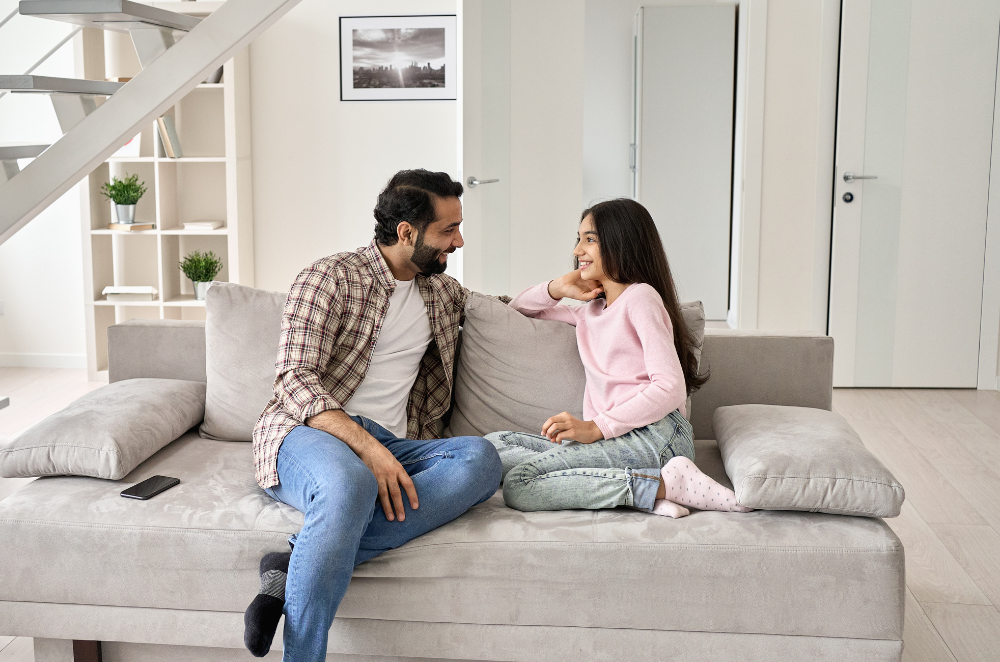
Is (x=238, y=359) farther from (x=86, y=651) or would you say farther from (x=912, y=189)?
(x=912, y=189)

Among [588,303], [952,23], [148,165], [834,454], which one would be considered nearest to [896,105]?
[952,23]

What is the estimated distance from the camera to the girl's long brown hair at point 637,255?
2164mm

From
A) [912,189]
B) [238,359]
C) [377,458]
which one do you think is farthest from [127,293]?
[912,189]

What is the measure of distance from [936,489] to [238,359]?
7.67 ft

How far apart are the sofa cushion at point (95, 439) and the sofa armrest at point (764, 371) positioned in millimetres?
1358

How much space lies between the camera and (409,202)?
2184mm

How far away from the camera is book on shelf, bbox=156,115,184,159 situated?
14.7 feet

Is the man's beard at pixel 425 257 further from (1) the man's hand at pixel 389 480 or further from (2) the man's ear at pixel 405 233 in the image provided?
(1) the man's hand at pixel 389 480

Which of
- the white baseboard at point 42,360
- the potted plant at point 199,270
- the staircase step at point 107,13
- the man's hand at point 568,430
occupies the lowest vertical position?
the white baseboard at point 42,360

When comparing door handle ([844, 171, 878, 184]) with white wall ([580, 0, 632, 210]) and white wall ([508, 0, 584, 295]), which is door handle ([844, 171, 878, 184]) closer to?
white wall ([508, 0, 584, 295])

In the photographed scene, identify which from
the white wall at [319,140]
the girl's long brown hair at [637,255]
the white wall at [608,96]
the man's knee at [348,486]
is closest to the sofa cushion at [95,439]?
the man's knee at [348,486]

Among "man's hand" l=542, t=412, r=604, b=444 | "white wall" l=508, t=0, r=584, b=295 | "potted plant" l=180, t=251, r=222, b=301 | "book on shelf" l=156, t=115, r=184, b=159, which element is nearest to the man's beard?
"man's hand" l=542, t=412, r=604, b=444

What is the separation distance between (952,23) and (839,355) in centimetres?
164

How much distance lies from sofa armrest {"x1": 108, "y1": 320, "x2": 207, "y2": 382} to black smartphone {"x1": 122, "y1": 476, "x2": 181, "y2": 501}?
56 centimetres
